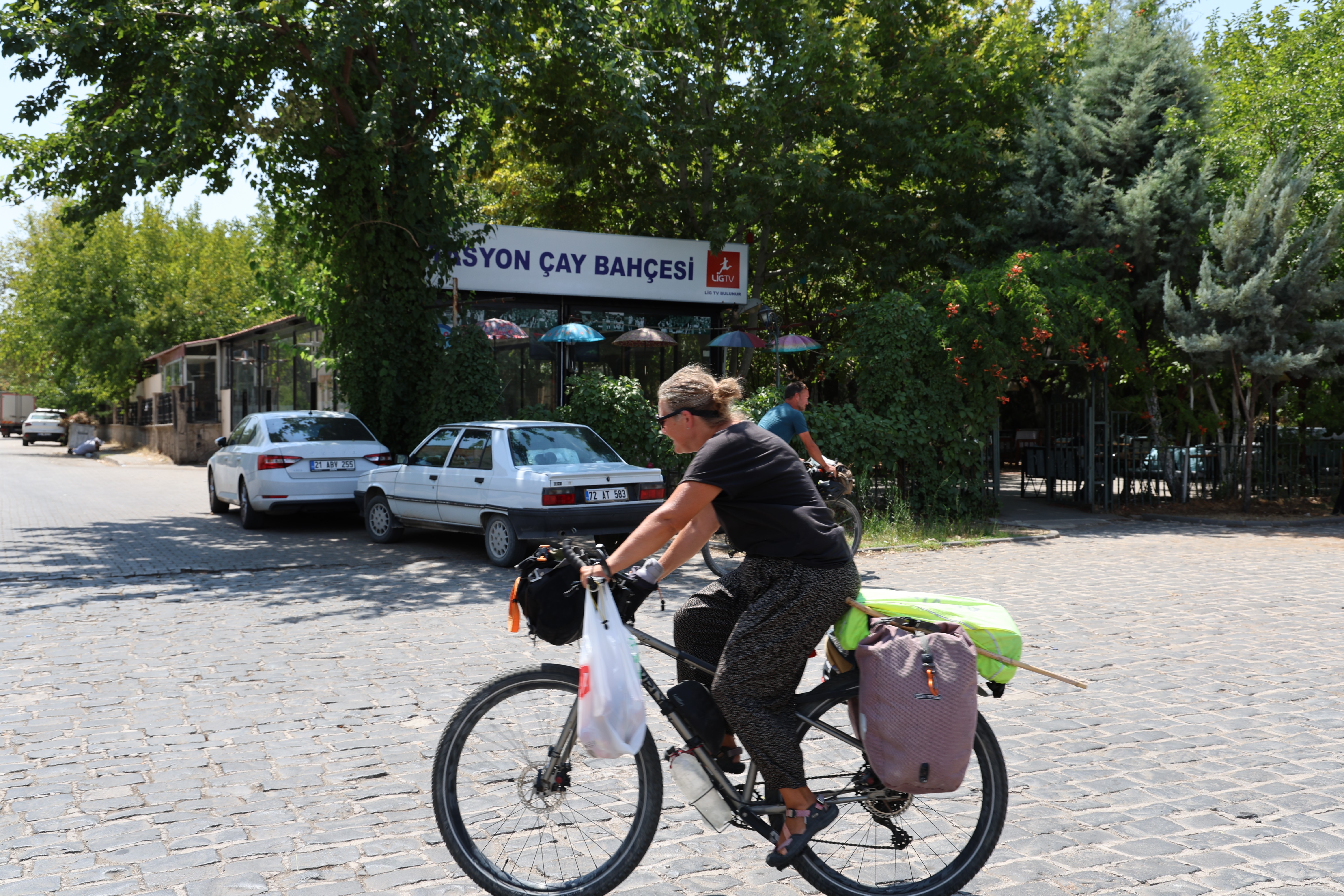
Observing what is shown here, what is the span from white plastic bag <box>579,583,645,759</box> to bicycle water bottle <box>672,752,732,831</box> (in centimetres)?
19

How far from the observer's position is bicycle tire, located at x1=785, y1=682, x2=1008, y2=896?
3.46 metres

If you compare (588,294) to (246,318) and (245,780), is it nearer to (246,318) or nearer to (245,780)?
(245,780)

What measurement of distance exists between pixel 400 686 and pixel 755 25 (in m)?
17.7

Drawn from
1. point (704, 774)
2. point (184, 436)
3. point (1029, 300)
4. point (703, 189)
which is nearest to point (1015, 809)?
point (704, 774)

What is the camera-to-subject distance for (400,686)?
6.40 metres

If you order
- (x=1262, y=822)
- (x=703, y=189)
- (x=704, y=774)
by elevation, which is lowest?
(x=1262, y=822)

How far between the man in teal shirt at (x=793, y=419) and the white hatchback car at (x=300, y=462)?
691 cm

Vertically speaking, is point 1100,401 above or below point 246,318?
below

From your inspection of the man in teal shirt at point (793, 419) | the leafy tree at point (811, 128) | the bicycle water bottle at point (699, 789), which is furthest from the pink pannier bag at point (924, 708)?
the leafy tree at point (811, 128)

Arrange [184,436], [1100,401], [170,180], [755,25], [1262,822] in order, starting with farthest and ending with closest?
[184,436] < [755,25] < [1100,401] < [170,180] < [1262,822]

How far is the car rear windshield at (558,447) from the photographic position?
38.6 feet

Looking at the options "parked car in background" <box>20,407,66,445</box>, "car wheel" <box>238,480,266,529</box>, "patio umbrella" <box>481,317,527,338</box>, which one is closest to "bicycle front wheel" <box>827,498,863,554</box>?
"car wheel" <box>238,480,266,529</box>

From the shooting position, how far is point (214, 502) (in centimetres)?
1764

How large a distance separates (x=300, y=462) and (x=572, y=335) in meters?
5.89
